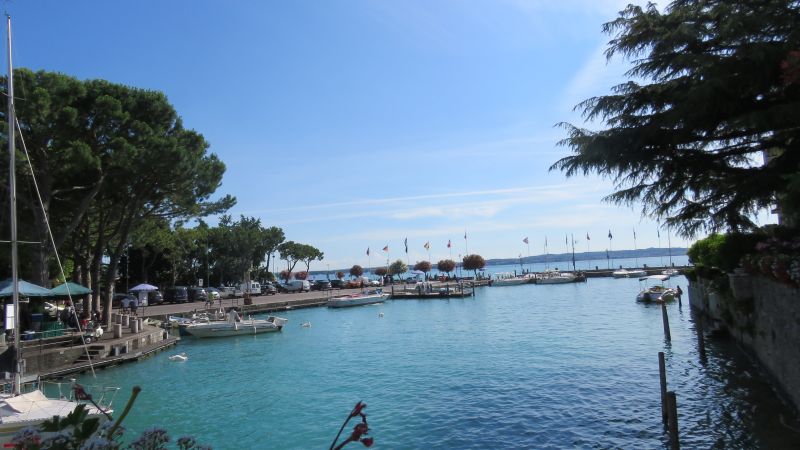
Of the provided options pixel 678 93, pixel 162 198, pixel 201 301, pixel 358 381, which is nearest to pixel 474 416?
pixel 358 381

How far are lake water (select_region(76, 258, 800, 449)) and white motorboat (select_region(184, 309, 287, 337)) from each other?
68cm

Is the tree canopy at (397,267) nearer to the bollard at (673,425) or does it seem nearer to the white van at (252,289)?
the white van at (252,289)

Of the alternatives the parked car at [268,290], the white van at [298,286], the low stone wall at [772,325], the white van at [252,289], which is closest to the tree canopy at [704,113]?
the low stone wall at [772,325]

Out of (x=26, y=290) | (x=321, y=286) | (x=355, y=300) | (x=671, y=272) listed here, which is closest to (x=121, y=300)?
(x=355, y=300)

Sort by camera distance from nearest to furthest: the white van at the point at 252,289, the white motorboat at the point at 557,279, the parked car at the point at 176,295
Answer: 1. the parked car at the point at 176,295
2. the white van at the point at 252,289
3. the white motorboat at the point at 557,279

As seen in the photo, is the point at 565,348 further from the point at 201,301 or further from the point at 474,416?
the point at 201,301

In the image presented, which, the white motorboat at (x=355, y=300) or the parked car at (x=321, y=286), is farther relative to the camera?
the parked car at (x=321, y=286)

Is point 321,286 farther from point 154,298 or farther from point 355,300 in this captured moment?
point 154,298

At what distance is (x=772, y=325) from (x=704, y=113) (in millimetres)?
7315

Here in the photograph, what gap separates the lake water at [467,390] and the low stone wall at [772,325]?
2.22 feet

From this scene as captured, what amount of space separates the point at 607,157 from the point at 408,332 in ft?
85.1

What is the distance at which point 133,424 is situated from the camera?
1476 centimetres

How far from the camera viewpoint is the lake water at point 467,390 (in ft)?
40.5

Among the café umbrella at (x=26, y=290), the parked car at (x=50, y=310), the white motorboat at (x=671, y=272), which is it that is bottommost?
the white motorboat at (x=671, y=272)
